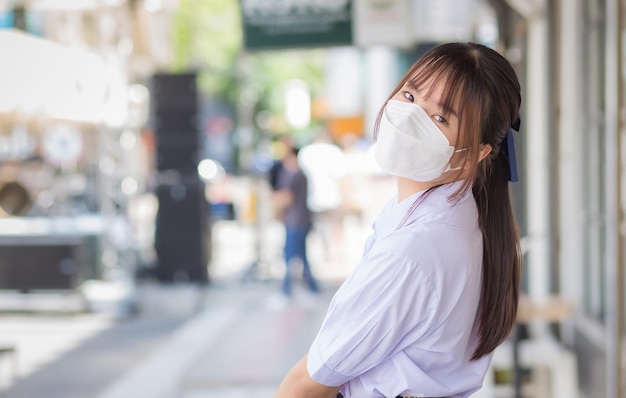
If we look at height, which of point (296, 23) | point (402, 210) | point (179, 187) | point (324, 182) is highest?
point (296, 23)

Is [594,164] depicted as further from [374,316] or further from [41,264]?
[41,264]

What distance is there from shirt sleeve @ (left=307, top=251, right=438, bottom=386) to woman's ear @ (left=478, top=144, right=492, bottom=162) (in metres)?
0.23

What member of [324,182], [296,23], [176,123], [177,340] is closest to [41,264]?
[177,340]

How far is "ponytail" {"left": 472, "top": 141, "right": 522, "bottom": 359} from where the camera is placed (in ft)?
4.42

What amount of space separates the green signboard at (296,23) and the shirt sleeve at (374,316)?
6.26m

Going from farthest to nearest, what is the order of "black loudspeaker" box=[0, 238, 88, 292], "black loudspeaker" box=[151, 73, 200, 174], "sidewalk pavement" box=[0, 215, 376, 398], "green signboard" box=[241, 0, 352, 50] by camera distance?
1. "black loudspeaker" box=[151, 73, 200, 174]
2. "black loudspeaker" box=[0, 238, 88, 292]
3. "green signboard" box=[241, 0, 352, 50]
4. "sidewalk pavement" box=[0, 215, 376, 398]

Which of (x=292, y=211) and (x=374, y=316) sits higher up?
(x=374, y=316)

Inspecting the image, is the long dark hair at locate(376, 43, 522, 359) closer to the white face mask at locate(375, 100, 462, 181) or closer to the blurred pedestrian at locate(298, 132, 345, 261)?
the white face mask at locate(375, 100, 462, 181)

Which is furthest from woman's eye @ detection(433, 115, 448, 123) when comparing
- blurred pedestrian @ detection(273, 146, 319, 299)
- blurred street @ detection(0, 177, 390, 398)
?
blurred pedestrian @ detection(273, 146, 319, 299)

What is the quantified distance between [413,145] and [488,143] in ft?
0.41

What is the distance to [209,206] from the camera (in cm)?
1007

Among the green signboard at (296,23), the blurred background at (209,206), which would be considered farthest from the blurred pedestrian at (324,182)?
the green signboard at (296,23)

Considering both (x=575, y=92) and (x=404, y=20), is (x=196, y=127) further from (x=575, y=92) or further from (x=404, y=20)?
(x=575, y=92)

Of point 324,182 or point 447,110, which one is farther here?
point 324,182
